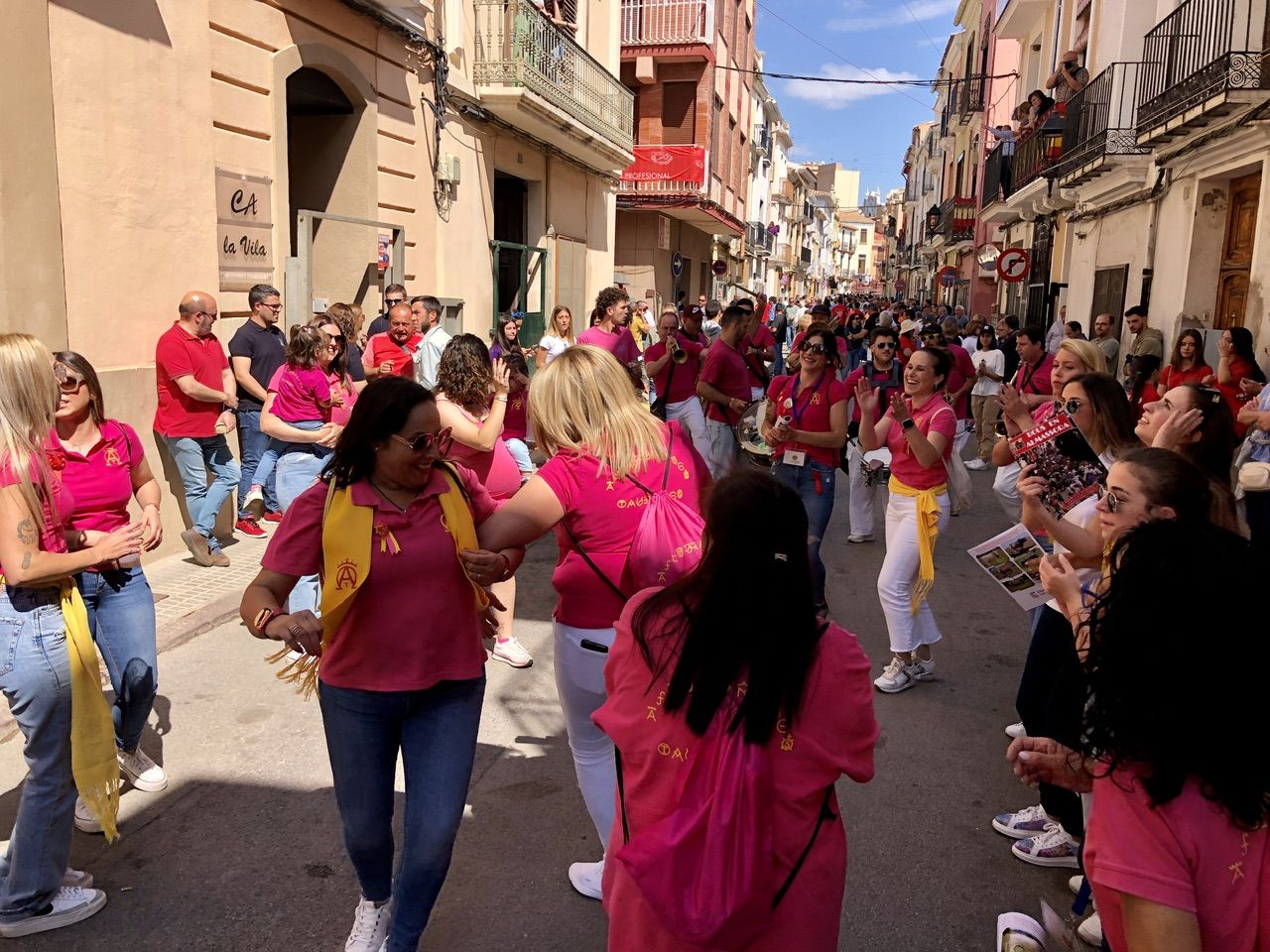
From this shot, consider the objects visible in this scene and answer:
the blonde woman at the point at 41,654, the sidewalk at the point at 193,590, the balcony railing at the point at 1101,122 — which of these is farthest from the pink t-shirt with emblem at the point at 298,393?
the balcony railing at the point at 1101,122

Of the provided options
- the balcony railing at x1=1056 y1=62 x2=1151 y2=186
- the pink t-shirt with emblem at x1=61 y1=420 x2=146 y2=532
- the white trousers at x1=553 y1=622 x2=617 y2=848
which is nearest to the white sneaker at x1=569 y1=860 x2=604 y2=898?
the white trousers at x1=553 y1=622 x2=617 y2=848

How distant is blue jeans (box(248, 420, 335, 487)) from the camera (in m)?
6.64

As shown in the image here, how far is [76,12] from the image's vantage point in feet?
20.4

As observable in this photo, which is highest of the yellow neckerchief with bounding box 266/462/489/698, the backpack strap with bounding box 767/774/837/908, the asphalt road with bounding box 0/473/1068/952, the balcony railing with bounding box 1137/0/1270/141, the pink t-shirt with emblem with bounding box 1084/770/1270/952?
the balcony railing with bounding box 1137/0/1270/141

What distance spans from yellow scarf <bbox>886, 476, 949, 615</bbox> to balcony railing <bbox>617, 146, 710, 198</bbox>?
2109cm

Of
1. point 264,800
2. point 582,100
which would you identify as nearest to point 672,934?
point 264,800

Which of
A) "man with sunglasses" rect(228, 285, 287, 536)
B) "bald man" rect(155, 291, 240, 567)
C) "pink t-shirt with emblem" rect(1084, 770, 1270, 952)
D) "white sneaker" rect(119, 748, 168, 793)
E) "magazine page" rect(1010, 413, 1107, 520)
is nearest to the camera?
"pink t-shirt with emblem" rect(1084, 770, 1270, 952)

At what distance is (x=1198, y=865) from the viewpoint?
153cm

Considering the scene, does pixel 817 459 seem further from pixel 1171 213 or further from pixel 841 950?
pixel 1171 213

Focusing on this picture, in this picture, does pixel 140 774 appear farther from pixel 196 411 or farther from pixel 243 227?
pixel 243 227

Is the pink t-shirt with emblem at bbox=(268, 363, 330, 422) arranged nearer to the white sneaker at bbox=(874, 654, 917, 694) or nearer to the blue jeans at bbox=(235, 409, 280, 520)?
the blue jeans at bbox=(235, 409, 280, 520)

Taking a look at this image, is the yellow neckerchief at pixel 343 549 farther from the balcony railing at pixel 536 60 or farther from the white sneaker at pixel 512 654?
the balcony railing at pixel 536 60

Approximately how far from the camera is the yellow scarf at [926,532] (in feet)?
16.3

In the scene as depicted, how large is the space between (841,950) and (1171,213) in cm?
1320
